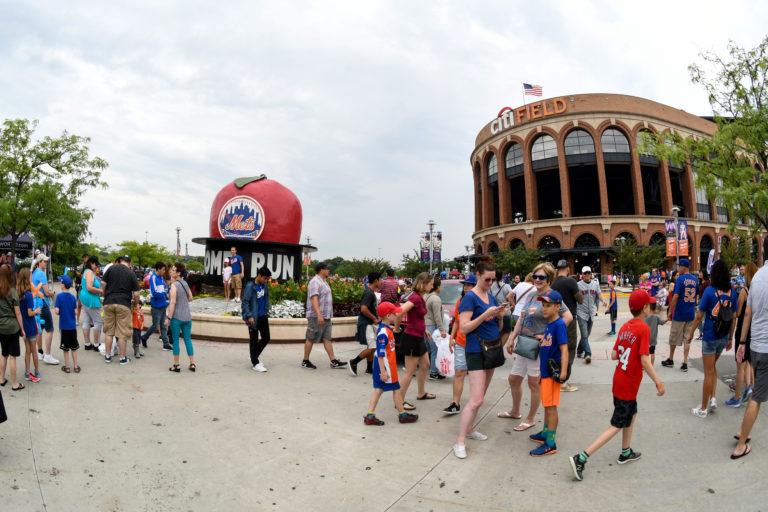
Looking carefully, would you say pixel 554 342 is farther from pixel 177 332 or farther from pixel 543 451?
pixel 177 332

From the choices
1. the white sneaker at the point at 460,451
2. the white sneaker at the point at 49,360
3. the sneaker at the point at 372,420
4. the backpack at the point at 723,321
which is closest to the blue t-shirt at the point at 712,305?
the backpack at the point at 723,321

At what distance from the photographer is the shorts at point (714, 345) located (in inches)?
197

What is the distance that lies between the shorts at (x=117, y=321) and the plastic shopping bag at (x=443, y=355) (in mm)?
5146

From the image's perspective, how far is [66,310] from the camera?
6.62 metres

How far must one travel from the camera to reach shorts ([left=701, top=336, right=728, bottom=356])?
4993 mm

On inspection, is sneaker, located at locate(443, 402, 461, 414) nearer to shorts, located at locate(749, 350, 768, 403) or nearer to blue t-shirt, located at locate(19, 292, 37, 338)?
shorts, located at locate(749, 350, 768, 403)

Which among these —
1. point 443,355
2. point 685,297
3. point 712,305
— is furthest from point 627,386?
point 685,297

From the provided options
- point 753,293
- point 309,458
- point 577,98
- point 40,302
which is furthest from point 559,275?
point 577,98

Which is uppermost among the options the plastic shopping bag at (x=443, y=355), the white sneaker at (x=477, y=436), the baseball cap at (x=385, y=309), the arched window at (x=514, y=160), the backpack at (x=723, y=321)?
the arched window at (x=514, y=160)

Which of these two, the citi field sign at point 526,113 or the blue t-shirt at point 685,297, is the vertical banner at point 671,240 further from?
the blue t-shirt at point 685,297

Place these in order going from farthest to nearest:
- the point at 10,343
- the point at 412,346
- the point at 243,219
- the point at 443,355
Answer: the point at 243,219
the point at 443,355
the point at 412,346
the point at 10,343

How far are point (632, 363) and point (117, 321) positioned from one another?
746 cm

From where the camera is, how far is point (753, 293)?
4.11 m

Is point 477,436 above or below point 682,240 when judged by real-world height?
below
